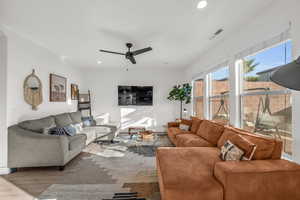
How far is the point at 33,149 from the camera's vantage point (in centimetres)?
292

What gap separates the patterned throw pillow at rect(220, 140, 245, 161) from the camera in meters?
2.05

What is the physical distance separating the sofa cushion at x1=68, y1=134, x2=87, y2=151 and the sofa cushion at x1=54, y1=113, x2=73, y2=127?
827mm

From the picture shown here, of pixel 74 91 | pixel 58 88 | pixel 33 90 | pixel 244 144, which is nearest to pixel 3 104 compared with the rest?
pixel 33 90

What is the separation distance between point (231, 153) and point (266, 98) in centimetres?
115

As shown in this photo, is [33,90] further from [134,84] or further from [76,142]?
[134,84]

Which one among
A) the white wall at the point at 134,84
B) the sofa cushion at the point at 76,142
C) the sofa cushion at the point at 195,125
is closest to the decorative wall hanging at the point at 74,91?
the white wall at the point at 134,84

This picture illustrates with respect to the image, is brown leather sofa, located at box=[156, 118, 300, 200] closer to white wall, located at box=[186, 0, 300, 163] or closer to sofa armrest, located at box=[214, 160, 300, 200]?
sofa armrest, located at box=[214, 160, 300, 200]

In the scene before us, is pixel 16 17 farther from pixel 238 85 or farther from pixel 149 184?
pixel 238 85

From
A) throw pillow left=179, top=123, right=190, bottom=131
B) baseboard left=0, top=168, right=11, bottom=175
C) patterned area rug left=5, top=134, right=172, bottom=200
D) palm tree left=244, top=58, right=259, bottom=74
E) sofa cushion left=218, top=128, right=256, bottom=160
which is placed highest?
palm tree left=244, top=58, right=259, bottom=74

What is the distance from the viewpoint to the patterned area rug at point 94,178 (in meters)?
2.25

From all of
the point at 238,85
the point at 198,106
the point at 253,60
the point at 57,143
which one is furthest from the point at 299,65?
the point at 198,106

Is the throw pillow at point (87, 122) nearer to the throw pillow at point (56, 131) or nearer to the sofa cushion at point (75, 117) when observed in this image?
the sofa cushion at point (75, 117)

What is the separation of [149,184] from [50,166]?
2009 mm

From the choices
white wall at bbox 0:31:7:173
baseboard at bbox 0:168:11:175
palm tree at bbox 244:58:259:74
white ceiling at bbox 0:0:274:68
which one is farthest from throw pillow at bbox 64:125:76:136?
palm tree at bbox 244:58:259:74
